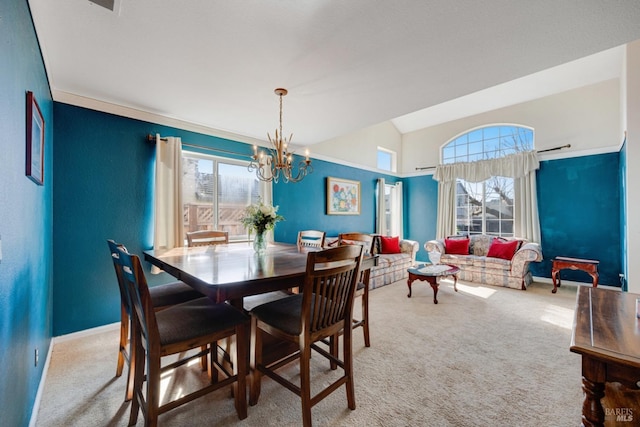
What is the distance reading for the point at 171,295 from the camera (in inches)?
77.4

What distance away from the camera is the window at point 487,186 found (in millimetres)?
5305

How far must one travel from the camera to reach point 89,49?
192cm

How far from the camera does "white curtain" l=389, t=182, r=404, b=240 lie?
263 inches

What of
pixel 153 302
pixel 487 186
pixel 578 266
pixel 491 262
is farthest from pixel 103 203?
pixel 487 186

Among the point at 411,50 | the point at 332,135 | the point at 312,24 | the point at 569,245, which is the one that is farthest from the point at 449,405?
the point at 569,245

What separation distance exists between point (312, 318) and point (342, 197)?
4.04 m

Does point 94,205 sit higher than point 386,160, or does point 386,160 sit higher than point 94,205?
point 386,160

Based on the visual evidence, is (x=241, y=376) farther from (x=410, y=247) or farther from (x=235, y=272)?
(x=410, y=247)

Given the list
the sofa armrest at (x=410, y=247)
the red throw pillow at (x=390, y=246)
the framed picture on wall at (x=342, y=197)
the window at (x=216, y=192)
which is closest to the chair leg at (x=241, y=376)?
the window at (x=216, y=192)

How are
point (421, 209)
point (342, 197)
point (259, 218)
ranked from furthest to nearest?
1. point (421, 209)
2. point (342, 197)
3. point (259, 218)

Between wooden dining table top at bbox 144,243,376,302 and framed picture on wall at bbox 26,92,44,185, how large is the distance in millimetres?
869

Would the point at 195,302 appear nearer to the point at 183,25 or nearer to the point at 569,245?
the point at 183,25

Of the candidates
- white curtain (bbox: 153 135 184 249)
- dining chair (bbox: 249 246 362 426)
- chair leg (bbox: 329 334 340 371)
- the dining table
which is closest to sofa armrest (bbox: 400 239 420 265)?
the dining table

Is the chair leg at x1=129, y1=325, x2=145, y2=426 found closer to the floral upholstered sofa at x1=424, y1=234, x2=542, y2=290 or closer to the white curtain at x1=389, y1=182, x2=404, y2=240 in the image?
the floral upholstered sofa at x1=424, y1=234, x2=542, y2=290
